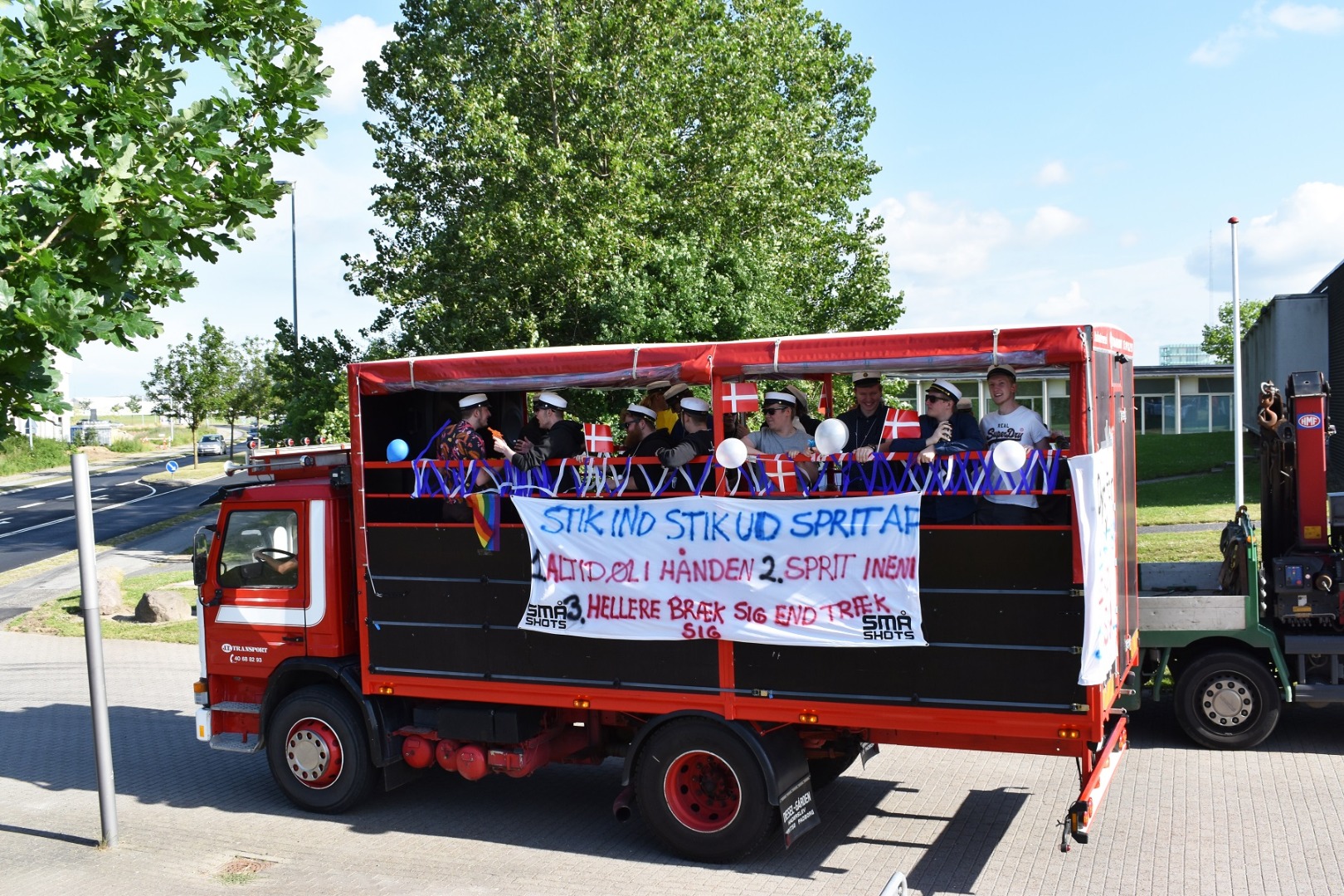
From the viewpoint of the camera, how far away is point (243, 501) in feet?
28.3

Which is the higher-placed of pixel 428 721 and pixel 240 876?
pixel 428 721

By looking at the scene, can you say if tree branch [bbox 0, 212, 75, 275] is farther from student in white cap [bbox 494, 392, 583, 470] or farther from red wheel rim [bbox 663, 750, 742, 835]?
red wheel rim [bbox 663, 750, 742, 835]

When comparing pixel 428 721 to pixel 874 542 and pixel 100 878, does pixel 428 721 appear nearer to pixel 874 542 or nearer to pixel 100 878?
pixel 100 878

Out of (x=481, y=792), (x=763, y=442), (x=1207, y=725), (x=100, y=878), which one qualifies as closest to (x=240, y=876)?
(x=100, y=878)

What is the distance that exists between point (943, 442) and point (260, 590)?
505 cm

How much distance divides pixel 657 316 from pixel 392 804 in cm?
1120

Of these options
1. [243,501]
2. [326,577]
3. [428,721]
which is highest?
[243,501]

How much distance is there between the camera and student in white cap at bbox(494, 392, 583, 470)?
24.8 ft

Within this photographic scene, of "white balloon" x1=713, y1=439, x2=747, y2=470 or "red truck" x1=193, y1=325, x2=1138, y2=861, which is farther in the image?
"white balloon" x1=713, y1=439, x2=747, y2=470

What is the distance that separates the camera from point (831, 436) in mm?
6594

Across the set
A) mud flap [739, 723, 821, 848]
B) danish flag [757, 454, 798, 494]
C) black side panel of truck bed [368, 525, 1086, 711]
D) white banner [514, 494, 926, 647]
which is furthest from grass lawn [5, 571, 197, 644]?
danish flag [757, 454, 798, 494]

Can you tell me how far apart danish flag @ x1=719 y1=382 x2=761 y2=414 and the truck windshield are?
343cm

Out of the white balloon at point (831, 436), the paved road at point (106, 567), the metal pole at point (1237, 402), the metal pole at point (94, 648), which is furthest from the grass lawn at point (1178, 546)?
the paved road at point (106, 567)

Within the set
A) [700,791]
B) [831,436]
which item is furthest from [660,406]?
[700,791]
